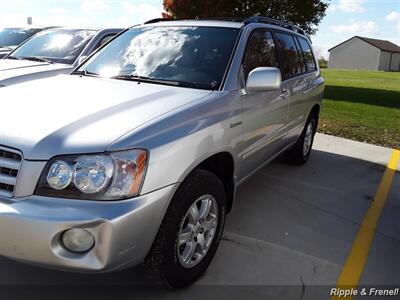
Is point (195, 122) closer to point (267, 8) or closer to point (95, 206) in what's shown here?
point (95, 206)

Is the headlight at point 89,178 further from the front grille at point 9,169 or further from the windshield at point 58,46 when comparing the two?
the windshield at point 58,46

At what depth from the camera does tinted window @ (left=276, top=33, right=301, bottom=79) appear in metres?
4.72

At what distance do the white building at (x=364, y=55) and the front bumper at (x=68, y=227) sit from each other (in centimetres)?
8187

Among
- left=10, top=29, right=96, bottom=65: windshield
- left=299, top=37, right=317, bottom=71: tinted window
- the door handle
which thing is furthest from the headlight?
left=10, top=29, right=96, bottom=65: windshield

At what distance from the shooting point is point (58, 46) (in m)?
6.89

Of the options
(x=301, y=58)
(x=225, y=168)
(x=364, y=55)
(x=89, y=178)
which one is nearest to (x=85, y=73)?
(x=225, y=168)

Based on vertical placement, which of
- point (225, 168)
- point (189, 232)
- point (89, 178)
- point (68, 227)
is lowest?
point (189, 232)

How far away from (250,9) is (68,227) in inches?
737

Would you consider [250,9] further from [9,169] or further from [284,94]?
[9,169]

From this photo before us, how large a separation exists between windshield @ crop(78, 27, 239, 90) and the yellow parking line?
1761 millimetres

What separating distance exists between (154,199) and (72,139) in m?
0.56

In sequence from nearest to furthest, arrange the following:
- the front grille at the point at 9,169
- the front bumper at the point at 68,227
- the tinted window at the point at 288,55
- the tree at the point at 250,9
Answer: the front bumper at the point at 68,227 → the front grille at the point at 9,169 → the tinted window at the point at 288,55 → the tree at the point at 250,9

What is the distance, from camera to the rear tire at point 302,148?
5.89 metres

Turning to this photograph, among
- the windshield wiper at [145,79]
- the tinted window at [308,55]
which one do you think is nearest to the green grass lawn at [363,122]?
the tinted window at [308,55]
